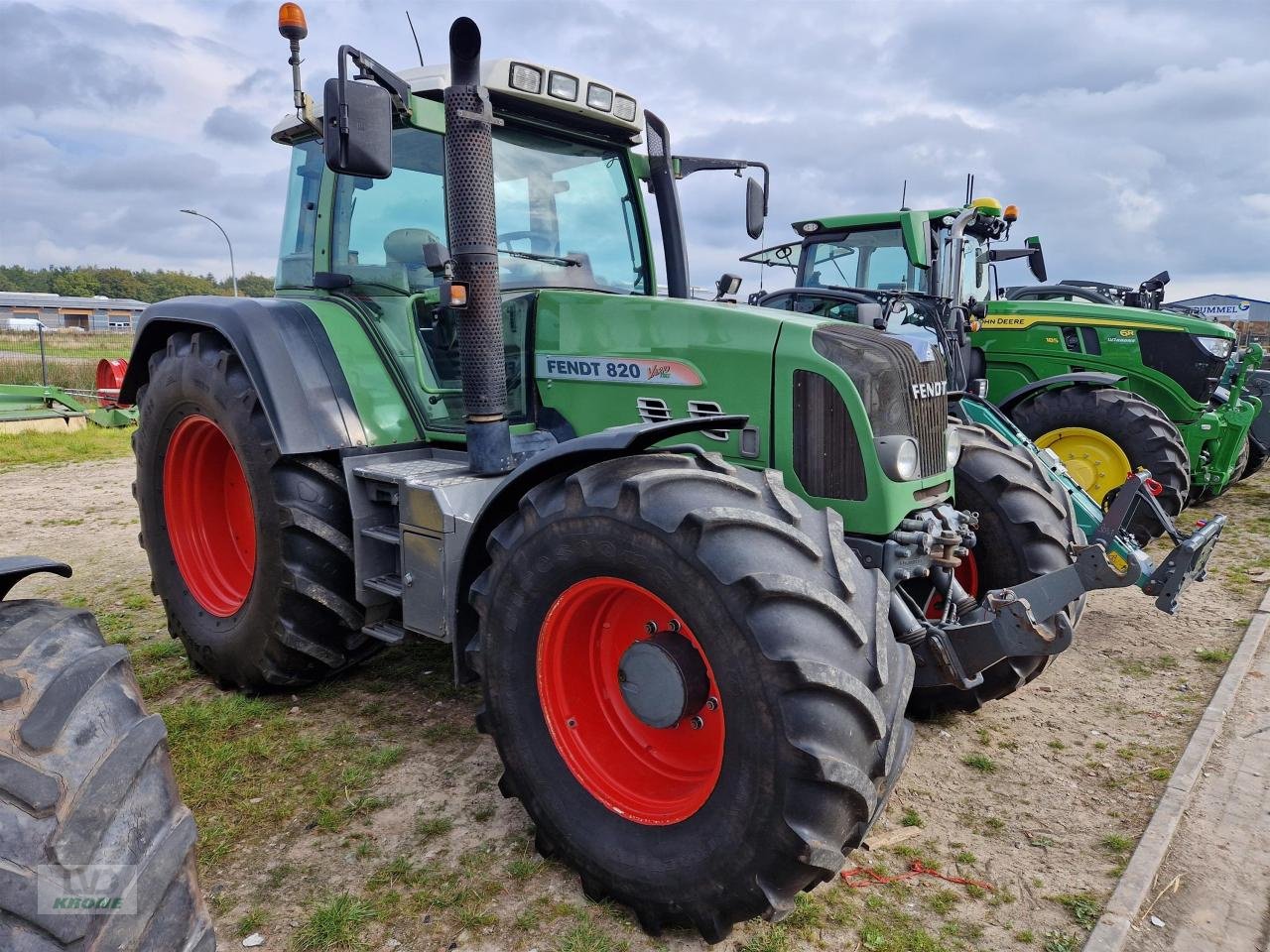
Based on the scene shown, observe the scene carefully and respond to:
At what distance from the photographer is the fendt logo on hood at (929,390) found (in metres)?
3.02

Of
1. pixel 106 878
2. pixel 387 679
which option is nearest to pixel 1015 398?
pixel 387 679

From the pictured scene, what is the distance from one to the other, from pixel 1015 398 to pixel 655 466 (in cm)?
613

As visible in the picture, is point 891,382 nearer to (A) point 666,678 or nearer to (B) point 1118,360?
(A) point 666,678

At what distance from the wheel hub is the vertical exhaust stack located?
1056 millimetres

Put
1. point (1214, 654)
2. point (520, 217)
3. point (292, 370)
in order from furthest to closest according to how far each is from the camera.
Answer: point (1214, 654) → point (520, 217) → point (292, 370)

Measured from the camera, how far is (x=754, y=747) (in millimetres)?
2088

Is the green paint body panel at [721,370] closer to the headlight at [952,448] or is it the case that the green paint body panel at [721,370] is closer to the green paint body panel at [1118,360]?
the headlight at [952,448]

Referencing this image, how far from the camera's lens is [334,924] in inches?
93.0

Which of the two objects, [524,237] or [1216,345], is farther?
[1216,345]

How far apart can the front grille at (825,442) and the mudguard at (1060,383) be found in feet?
17.6

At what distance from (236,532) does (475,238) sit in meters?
2.27

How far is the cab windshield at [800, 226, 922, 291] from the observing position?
8117mm

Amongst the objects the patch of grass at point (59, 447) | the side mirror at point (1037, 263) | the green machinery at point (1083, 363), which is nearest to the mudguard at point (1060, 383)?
the green machinery at point (1083, 363)

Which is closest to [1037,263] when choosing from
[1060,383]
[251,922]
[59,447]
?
[1060,383]
